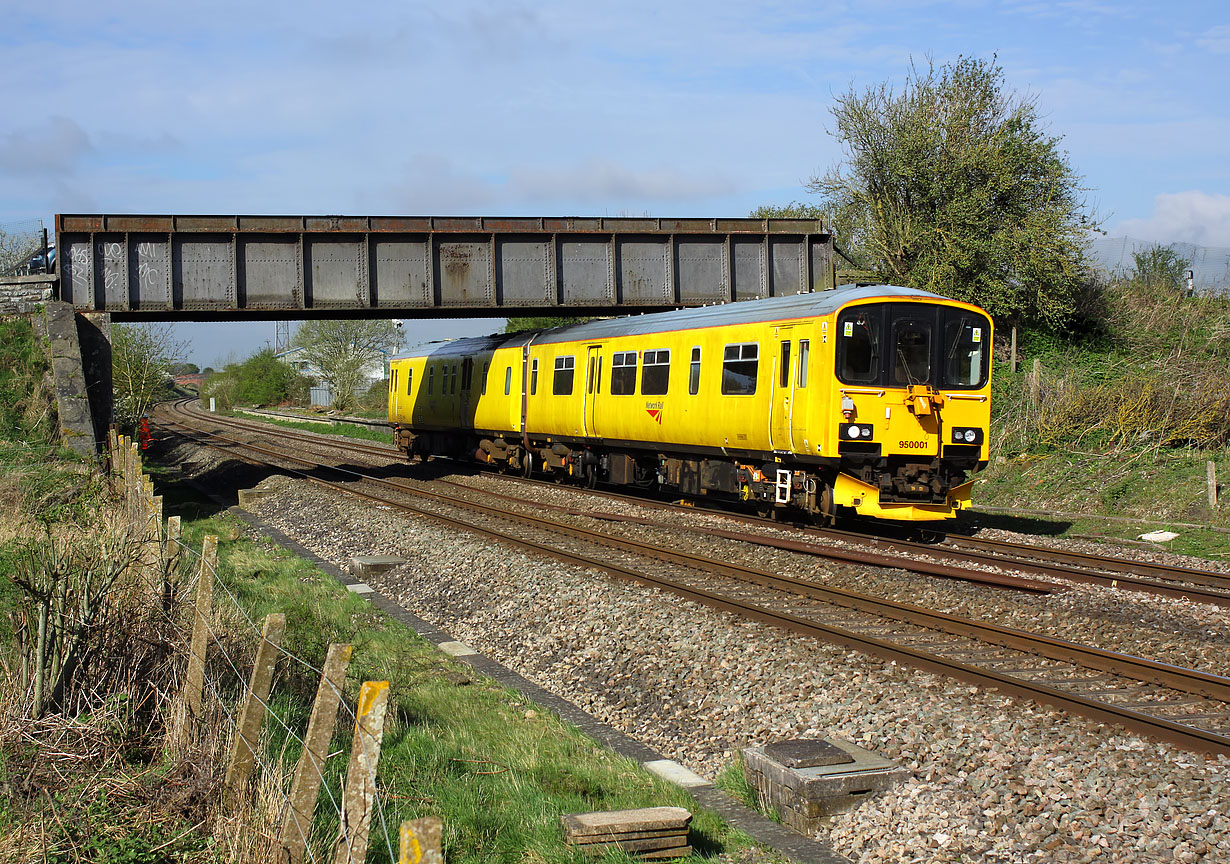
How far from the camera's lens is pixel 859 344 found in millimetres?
13617

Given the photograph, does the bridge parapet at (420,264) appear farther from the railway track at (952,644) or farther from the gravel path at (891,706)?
the gravel path at (891,706)

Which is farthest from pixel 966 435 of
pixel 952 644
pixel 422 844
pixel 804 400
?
pixel 422 844

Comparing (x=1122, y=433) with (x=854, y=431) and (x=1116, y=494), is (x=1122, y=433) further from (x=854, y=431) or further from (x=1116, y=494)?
(x=854, y=431)

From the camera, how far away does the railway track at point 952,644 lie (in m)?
6.76

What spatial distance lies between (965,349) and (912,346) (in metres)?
0.95

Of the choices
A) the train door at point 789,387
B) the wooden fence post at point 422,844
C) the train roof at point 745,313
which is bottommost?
the wooden fence post at point 422,844

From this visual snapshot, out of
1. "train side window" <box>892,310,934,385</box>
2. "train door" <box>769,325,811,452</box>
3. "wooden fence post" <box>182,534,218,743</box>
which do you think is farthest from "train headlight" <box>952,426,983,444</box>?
"wooden fence post" <box>182,534,218,743</box>

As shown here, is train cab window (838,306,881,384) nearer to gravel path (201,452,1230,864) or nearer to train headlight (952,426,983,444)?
train headlight (952,426,983,444)

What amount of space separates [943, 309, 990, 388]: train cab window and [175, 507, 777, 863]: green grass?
8361 mm

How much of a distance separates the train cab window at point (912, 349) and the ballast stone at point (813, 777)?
8.54 metres

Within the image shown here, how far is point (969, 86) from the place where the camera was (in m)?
30.3

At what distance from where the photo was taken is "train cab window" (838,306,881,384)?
1348 cm

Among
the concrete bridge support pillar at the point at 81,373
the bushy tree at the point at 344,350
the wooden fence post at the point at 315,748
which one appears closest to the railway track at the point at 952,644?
the wooden fence post at the point at 315,748

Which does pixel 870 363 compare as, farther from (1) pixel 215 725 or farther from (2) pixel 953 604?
(1) pixel 215 725
